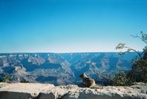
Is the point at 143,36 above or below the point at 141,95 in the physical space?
above

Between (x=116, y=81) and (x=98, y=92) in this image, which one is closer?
(x=98, y=92)

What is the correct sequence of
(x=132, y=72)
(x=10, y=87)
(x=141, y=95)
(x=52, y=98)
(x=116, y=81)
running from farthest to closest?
(x=132, y=72) → (x=116, y=81) → (x=10, y=87) → (x=52, y=98) → (x=141, y=95)

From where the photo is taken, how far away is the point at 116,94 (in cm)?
430

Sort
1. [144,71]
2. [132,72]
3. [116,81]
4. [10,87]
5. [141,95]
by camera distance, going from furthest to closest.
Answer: [132,72], [116,81], [144,71], [10,87], [141,95]

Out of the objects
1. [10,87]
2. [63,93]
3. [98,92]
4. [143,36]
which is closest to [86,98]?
[98,92]

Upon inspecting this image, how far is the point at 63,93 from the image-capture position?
187 inches

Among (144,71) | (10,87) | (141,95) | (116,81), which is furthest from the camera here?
(116,81)

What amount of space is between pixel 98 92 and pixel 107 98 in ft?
0.84

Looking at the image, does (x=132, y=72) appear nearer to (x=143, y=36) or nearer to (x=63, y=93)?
(x=143, y=36)

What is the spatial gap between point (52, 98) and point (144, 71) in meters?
10.7

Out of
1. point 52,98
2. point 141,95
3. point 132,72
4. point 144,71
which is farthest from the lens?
point 132,72

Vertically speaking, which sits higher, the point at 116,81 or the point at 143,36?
the point at 143,36

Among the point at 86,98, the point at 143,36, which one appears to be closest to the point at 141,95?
the point at 86,98

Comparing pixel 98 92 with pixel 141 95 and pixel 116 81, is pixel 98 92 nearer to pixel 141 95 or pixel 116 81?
pixel 141 95
